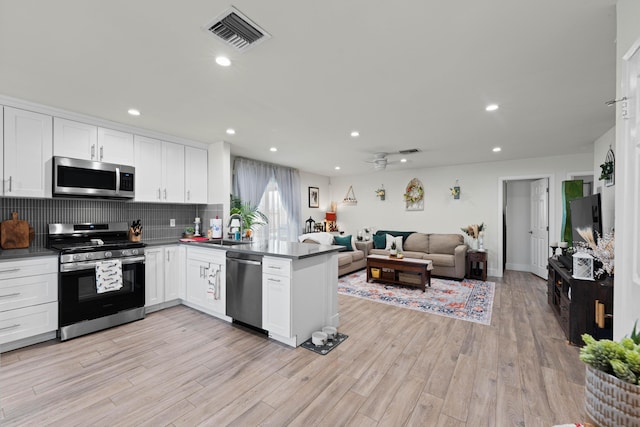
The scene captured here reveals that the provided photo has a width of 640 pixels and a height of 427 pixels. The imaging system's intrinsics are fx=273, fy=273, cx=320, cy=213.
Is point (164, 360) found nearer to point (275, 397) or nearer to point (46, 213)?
point (275, 397)

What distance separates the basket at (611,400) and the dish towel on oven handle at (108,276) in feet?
12.6

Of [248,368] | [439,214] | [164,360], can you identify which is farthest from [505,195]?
[164,360]

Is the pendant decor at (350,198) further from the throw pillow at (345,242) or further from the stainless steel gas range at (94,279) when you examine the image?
the stainless steel gas range at (94,279)

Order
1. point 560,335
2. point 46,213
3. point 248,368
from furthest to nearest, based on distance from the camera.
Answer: point 46,213, point 560,335, point 248,368

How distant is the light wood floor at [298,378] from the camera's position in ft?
5.82

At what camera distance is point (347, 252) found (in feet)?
19.8

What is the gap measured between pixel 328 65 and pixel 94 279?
324 centimetres

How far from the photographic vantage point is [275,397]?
1.95 m

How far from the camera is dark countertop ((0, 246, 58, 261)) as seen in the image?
8.24 feet

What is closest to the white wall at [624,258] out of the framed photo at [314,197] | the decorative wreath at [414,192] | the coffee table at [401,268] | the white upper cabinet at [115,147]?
the coffee table at [401,268]

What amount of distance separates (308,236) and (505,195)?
15.2 feet

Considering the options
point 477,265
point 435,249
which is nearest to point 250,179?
point 435,249

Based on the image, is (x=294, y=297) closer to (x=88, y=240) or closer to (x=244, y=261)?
(x=244, y=261)

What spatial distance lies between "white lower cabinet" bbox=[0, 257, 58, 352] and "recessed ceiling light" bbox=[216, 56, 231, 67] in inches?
103
